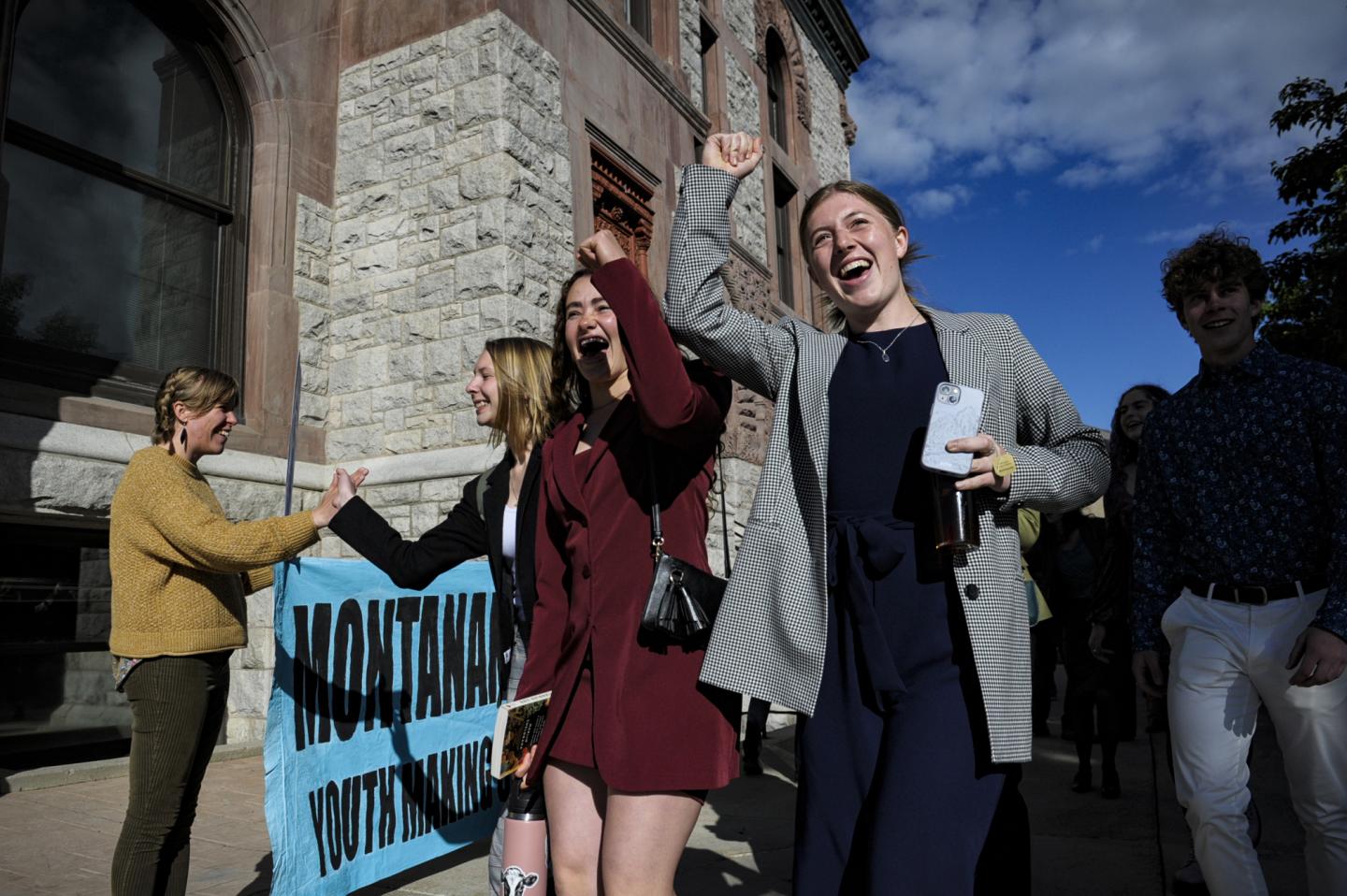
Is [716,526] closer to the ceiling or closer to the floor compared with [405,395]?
closer to the floor

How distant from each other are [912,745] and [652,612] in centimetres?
60

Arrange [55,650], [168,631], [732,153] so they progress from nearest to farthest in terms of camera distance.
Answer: [732,153], [168,631], [55,650]

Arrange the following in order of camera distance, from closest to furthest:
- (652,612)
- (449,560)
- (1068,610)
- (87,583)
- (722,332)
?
(652,612) < (722,332) < (449,560) < (1068,610) < (87,583)

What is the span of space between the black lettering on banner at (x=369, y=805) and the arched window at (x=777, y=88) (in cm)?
1528

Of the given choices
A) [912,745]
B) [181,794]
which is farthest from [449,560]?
[912,745]

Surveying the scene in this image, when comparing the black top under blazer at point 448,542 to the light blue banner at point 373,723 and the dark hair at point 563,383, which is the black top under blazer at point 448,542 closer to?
the dark hair at point 563,383

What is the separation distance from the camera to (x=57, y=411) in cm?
648

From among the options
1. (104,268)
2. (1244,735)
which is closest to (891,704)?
(1244,735)

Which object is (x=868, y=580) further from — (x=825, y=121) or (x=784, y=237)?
(x=825, y=121)

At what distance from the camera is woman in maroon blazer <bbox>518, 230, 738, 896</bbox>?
196 centimetres

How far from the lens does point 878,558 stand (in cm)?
190

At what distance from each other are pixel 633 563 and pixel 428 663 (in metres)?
2.54

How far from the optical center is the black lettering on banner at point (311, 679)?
11.8 ft

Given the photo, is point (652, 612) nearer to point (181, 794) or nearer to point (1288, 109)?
point (181, 794)
